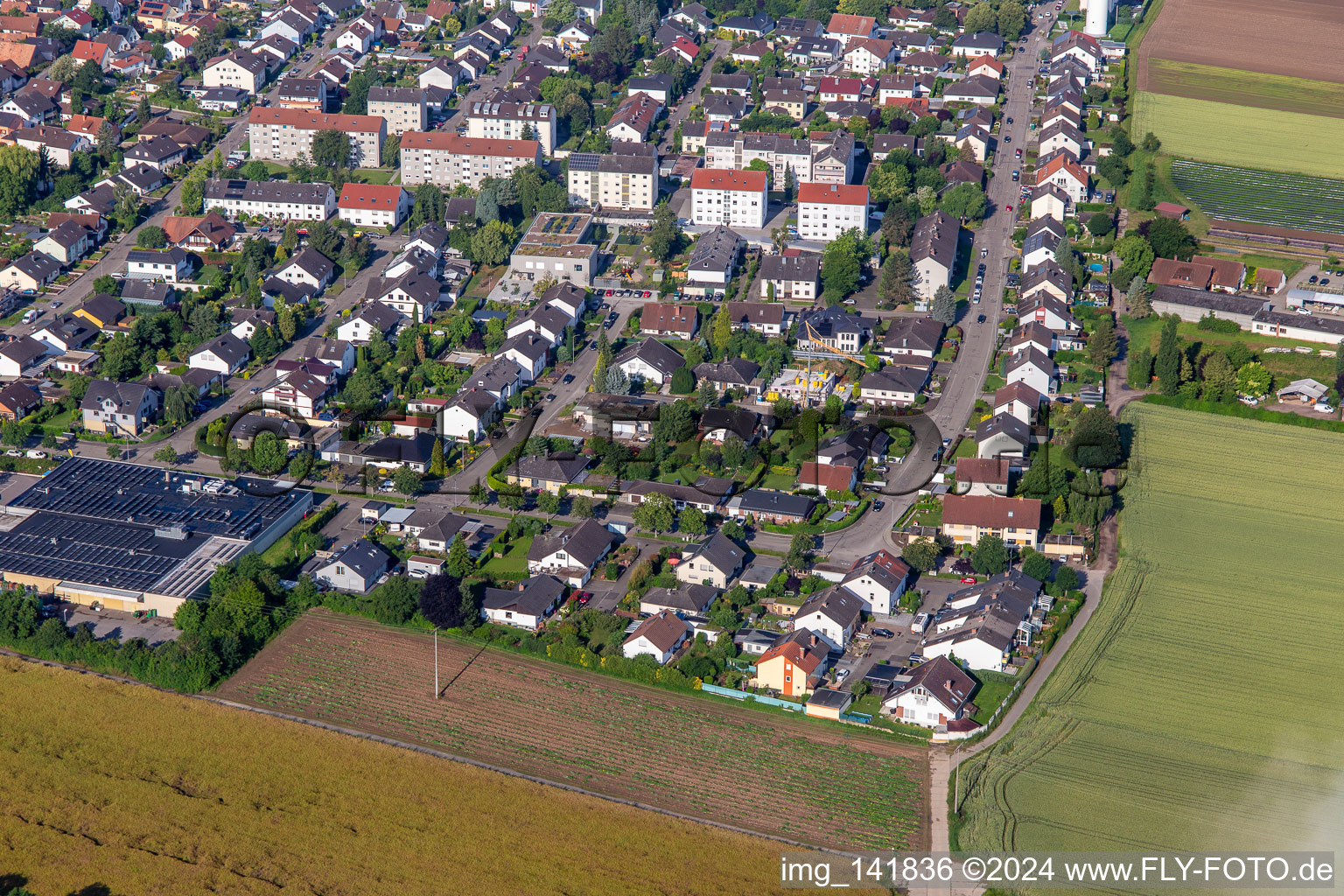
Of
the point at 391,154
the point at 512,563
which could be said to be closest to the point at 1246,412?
the point at 512,563

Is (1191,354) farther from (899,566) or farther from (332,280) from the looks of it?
(332,280)

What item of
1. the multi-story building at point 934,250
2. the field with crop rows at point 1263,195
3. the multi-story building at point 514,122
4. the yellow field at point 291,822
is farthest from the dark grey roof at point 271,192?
the field with crop rows at point 1263,195

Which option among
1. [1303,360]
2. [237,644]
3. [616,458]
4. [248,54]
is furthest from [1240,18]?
[237,644]

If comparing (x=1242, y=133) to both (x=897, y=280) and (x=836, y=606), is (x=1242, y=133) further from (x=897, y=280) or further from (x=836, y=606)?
(x=836, y=606)

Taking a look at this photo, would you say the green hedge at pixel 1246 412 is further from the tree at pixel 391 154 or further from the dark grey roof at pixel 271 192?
the tree at pixel 391 154

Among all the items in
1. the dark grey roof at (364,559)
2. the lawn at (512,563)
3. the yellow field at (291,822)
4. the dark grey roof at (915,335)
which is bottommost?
the yellow field at (291,822)

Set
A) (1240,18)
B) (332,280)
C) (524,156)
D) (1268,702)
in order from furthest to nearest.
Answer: (1240,18) < (524,156) < (332,280) < (1268,702)
